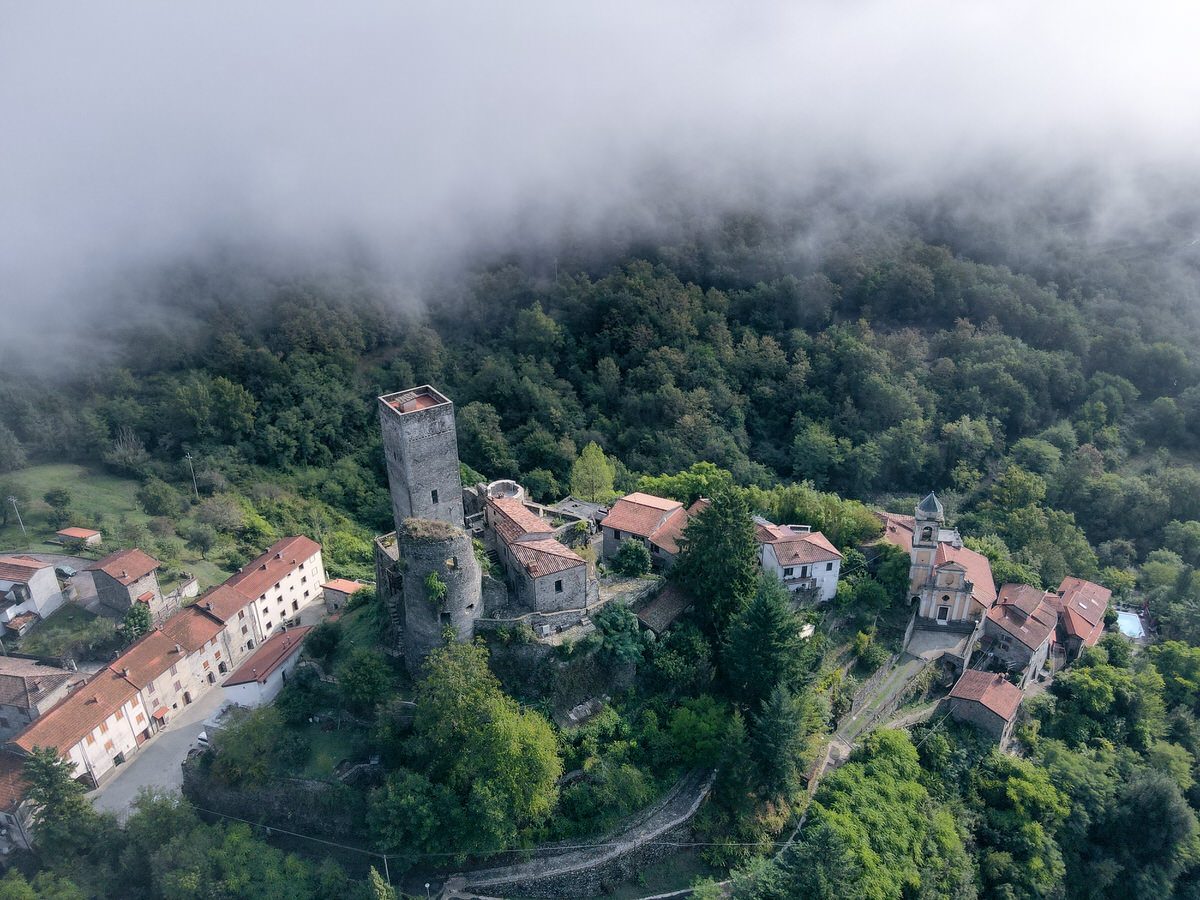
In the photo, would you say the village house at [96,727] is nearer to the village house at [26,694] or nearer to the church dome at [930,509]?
the village house at [26,694]

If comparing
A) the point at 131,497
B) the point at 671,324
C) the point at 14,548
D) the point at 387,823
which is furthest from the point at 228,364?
the point at 387,823

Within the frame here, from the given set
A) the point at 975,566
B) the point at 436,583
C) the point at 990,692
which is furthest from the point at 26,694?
the point at 975,566

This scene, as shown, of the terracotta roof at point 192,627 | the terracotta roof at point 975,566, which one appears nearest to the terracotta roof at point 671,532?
the terracotta roof at point 975,566

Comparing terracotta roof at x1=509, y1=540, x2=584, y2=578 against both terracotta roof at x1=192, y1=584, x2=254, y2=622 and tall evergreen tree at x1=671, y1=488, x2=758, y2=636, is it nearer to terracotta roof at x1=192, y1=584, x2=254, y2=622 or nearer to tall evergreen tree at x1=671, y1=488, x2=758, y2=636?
tall evergreen tree at x1=671, y1=488, x2=758, y2=636

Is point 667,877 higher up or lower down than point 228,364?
lower down

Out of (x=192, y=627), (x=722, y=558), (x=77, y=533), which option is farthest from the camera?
(x=77, y=533)

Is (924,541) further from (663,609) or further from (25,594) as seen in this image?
(25,594)

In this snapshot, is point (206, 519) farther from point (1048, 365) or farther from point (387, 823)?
point (1048, 365)
